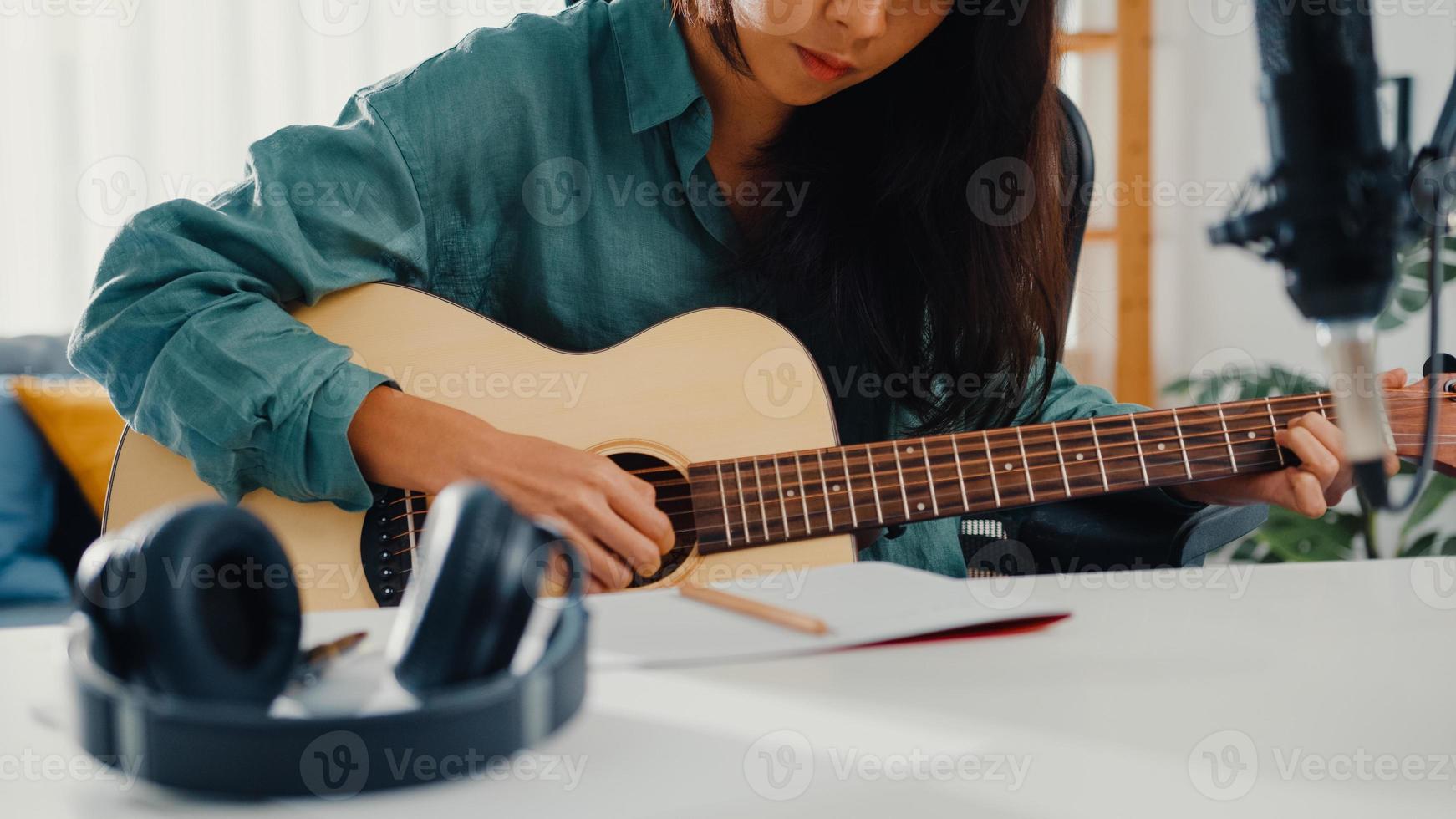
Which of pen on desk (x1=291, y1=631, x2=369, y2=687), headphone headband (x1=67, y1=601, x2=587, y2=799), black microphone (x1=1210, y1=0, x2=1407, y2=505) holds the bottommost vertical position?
pen on desk (x1=291, y1=631, x2=369, y2=687)

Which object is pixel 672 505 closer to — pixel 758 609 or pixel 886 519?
pixel 886 519

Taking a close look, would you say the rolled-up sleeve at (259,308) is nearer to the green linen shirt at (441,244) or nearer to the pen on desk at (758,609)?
the green linen shirt at (441,244)

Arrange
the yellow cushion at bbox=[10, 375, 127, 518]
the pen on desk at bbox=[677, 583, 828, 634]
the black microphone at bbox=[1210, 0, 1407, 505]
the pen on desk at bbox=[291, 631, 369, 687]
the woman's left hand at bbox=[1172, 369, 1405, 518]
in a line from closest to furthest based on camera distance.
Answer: the black microphone at bbox=[1210, 0, 1407, 505] → the pen on desk at bbox=[291, 631, 369, 687] → the pen on desk at bbox=[677, 583, 828, 634] → the woman's left hand at bbox=[1172, 369, 1405, 518] → the yellow cushion at bbox=[10, 375, 127, 518]

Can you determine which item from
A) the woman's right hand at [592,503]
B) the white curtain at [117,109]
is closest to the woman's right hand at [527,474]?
the woman's right hand at [592,503]

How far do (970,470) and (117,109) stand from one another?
7.30 ft

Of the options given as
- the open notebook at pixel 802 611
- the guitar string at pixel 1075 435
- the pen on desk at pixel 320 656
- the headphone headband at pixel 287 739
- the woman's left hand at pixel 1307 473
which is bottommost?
the woman's left hand at pixel 1307 473

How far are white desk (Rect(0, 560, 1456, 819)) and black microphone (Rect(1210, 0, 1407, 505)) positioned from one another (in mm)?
172

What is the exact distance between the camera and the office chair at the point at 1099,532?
952mm

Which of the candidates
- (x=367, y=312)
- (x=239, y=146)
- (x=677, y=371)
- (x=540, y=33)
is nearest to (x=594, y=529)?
(x=677, y=371)

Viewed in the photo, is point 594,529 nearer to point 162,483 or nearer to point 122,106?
point 162,483

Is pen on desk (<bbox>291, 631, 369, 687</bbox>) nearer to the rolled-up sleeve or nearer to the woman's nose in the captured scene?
the rolled-up sleeve

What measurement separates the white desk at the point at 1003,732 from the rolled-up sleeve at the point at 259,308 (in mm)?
263

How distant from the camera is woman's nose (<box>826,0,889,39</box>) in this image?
35.3 inches

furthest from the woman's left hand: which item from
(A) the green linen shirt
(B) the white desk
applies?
(B) the white desk
